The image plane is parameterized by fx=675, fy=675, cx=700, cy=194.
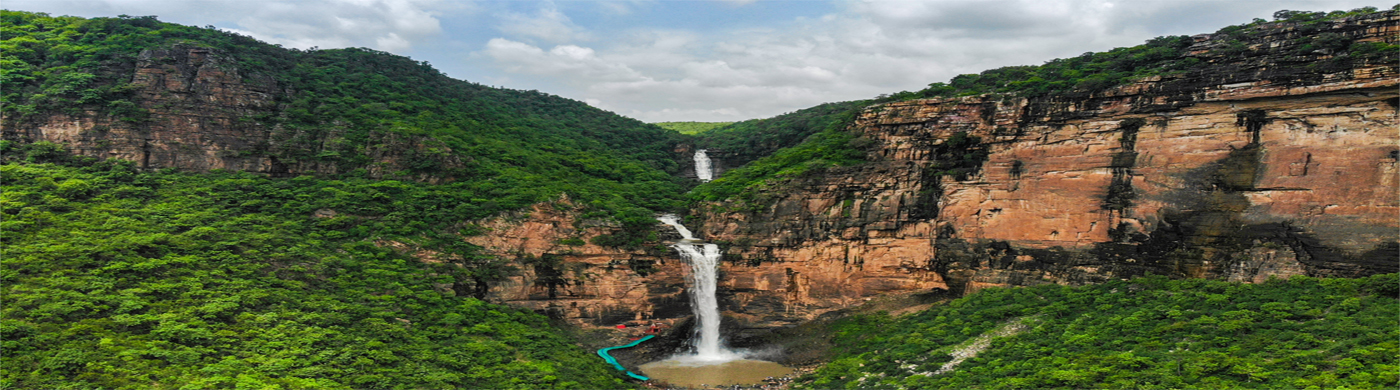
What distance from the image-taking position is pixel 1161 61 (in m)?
29.7

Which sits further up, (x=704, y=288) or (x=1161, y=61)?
(x=1161, y=61)

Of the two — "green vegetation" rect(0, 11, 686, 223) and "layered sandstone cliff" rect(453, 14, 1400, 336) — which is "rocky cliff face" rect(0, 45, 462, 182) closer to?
"green vegetation" rect(0, 11, 686, 223)

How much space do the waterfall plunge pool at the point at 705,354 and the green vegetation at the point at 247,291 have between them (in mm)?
3870

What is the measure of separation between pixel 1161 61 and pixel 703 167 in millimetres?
32505

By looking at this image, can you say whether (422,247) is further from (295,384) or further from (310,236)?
(295,384)

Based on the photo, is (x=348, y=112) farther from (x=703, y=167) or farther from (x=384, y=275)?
(x=703, y=167)

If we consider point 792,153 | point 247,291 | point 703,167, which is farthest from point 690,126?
point 247,291

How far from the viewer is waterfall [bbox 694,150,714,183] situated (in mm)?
53828

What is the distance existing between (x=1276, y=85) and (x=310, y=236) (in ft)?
132

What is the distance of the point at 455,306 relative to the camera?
97.6 ft

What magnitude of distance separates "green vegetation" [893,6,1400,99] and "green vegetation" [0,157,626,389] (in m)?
24.2

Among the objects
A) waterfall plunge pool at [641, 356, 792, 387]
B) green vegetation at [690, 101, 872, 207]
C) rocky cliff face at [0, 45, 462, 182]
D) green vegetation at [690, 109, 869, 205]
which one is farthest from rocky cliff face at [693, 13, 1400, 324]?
rocky cliff face at [0, 45, 462, 182]

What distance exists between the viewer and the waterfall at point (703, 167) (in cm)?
5383

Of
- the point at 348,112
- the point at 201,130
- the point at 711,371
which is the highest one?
the point at 348,112
